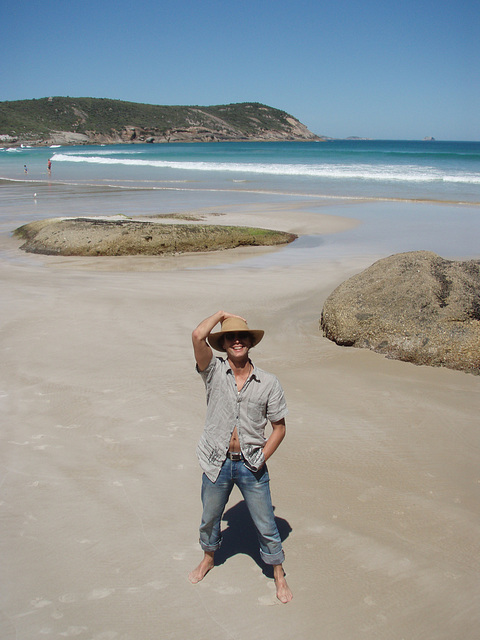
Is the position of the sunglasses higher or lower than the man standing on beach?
higher

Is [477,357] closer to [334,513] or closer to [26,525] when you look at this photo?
[334,513]

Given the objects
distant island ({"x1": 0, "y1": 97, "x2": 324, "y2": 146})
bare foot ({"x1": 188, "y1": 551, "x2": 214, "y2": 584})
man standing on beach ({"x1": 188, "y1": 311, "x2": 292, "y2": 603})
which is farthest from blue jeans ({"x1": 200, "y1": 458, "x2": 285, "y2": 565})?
distant island ({"x1": 0, "y1": 97, "x2": 324, "y2": 146})

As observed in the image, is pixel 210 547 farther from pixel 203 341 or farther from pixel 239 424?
pixel 203 341

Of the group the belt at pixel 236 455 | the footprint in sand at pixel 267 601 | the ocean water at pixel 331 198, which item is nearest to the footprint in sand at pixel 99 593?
the footprint in sand at pixel 267 601

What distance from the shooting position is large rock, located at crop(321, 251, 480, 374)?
6.14m

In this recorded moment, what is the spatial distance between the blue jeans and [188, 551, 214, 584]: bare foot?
25 centimetres

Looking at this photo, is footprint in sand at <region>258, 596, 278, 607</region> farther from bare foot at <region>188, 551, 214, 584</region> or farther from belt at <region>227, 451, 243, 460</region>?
belt at <region>227, 451, 243, 460</region>

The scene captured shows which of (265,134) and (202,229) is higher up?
(265,134)

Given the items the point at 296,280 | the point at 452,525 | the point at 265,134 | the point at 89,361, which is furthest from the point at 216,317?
the point at 265,134

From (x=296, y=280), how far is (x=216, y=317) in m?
7.07

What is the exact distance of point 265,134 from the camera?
170875 millimetres

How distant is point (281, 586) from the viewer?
301 cm

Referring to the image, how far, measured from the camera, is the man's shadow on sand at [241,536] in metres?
3.35

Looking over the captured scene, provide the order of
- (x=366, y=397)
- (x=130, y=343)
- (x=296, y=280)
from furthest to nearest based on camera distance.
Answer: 1. (x=296, y=280)
2. (x=130, y=343)
3. (x=366, y=397)
